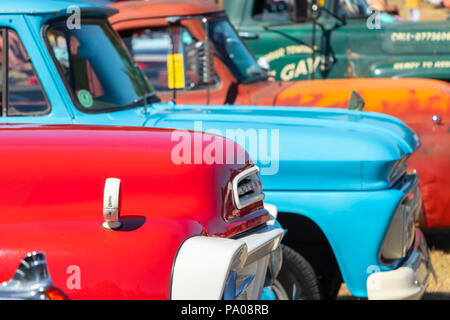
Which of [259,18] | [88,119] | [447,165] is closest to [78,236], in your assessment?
[88,119]

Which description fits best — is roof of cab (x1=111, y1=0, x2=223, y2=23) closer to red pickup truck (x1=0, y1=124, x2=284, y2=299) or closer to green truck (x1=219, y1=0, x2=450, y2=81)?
green truck (x1=219, y1=0, x2=450, y2=81)

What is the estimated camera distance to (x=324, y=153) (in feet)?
12.8

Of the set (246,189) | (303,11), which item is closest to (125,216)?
(246,189)

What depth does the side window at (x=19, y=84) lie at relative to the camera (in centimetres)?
406

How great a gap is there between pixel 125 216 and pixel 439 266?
3832 mm

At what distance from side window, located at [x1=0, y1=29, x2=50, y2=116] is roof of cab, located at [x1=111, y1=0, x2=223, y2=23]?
1971 mm

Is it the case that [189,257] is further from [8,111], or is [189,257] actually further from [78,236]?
[8,111]

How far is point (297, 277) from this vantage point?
4.07m

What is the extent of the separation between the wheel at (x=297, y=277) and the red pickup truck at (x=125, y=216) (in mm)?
1125

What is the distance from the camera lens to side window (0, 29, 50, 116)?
406cm

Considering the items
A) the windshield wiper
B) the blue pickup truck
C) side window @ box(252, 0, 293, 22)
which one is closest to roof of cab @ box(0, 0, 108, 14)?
the blue pickup truck

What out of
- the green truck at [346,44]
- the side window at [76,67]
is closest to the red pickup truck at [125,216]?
the side window at [76,67]

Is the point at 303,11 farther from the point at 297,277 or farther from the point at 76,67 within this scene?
the point at 297,277

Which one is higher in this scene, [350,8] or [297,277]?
[350,8]
